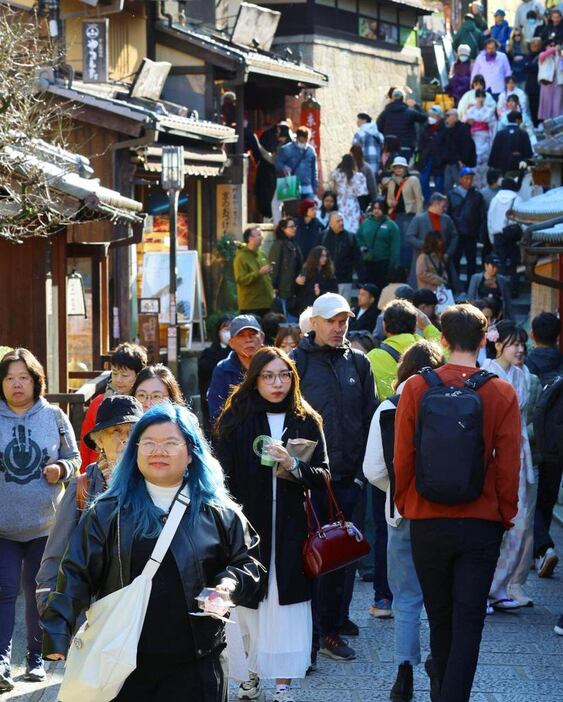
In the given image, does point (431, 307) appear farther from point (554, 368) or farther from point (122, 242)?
point (122, 242)

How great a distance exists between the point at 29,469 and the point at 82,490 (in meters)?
2.23

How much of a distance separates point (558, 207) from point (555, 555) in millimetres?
5421

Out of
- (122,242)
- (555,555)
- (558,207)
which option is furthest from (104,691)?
(122,242)

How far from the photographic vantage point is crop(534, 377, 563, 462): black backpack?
8805 mm

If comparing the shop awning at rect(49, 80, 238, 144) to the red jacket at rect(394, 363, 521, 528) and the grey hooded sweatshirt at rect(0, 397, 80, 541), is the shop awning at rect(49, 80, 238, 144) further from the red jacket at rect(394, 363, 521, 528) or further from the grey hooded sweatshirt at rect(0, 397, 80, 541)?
the red jacket at rect(394, 363, 521, 528)

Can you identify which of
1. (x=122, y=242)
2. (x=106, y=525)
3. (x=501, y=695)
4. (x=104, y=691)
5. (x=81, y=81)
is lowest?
(x=501, y=695)

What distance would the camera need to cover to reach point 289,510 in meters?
7.70

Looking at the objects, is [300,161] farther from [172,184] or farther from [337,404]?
[337,404]

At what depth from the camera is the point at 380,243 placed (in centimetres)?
2119

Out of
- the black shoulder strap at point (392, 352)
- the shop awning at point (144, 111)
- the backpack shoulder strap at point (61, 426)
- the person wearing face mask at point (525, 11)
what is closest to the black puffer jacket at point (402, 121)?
the shop awning at point (144, 111)

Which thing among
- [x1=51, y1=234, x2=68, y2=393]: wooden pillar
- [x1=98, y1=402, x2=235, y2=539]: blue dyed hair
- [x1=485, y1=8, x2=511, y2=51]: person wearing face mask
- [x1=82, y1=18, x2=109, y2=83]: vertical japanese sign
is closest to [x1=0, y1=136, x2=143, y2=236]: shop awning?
[x1=51, y1=234, x2=68, y2=393]: wooden pillar

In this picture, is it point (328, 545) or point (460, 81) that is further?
point (460, 81)

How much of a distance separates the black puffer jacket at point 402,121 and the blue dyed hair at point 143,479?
22998 mm

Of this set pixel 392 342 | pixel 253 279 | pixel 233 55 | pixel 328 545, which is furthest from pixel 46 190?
pixel 233 55
